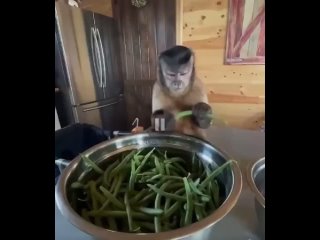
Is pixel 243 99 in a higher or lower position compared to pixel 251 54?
lower

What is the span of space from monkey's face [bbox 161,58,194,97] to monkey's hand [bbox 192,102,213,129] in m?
0.06

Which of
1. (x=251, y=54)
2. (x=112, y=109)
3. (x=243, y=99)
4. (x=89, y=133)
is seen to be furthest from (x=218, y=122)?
(x=112, y=109)

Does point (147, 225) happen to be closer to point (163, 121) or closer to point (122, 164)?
point (122, 164)

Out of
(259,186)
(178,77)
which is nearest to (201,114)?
(178,77)

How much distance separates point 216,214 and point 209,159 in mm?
179

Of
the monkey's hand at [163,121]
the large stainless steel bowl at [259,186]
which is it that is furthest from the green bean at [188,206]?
the monkey's hand at [163,121]

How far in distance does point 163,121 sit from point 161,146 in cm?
9

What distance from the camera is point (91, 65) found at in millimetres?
1355

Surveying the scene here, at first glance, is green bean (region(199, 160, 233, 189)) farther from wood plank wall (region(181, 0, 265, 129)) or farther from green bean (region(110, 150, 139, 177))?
wood plank wall (region(181, 0, 265, 129))

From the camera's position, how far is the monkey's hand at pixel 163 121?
1.89 ft

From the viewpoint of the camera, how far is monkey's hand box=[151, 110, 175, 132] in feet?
1.89

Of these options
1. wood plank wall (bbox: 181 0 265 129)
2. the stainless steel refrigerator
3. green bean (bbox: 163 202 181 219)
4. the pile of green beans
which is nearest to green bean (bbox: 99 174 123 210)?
the pile of green beans
